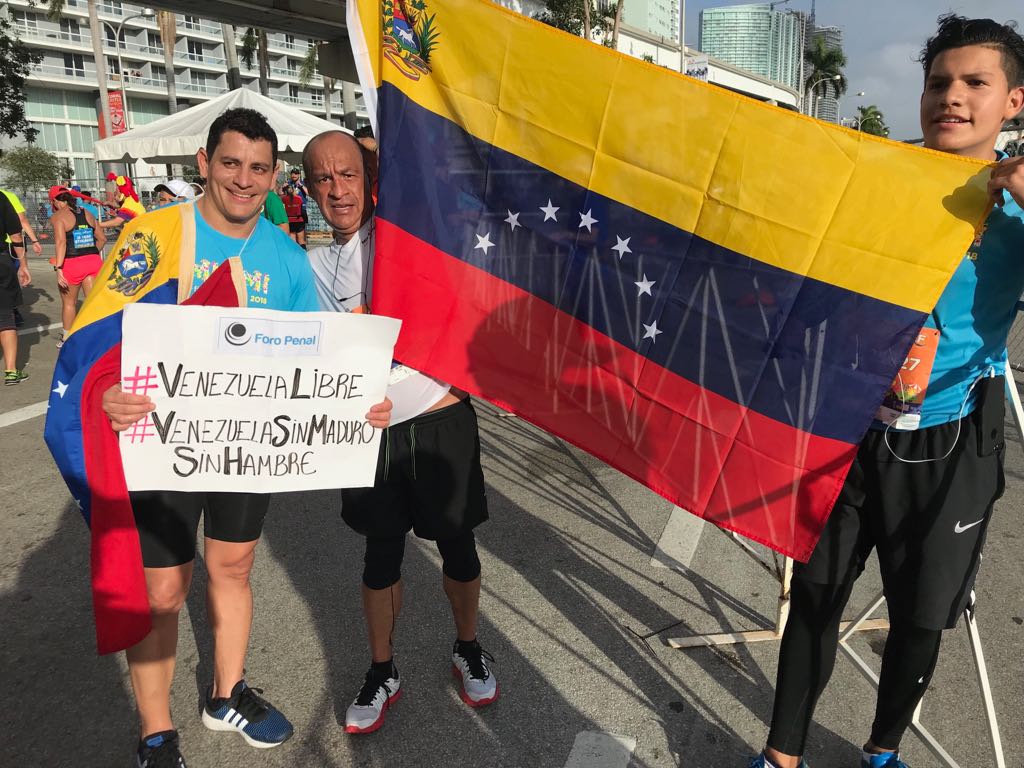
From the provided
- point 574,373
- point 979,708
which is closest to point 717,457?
point 574,373

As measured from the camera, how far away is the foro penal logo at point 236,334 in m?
1.98

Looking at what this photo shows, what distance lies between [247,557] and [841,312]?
2.09 metres

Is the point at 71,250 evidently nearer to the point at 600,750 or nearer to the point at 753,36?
the point at 600,750

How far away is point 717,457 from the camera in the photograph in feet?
7.36

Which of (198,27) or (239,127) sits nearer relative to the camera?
(239,127)

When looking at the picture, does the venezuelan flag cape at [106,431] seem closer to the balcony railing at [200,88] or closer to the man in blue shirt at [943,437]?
the man in blue shirt at [943,437]

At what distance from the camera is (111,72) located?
2785 inches

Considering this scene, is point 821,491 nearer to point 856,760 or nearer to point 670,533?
point 856,760

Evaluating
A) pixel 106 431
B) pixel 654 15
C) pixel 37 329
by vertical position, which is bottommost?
pixel 37 329

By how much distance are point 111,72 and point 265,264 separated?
85524 mm

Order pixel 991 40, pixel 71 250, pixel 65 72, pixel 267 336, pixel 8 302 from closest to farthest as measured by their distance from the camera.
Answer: pixel 991 40 → pixel 267 336 → pixel 8 302 → pixel 71 250 → pixel 65 72

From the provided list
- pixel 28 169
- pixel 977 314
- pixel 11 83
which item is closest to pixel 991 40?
pixel 977 314

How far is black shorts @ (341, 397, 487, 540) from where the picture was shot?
2.38m

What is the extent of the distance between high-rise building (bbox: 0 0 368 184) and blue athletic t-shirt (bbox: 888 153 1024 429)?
5906 cm
